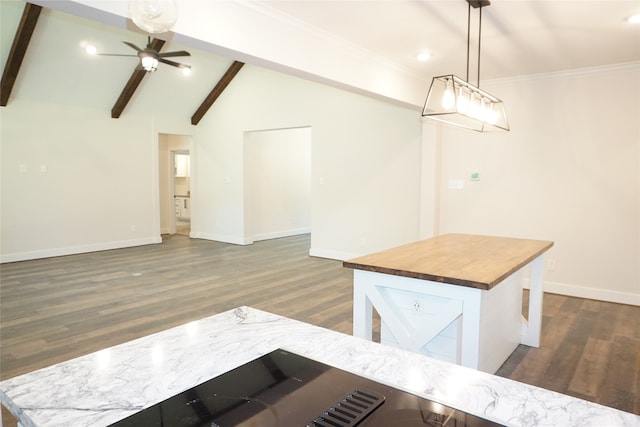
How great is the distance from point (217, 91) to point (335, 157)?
117 inches

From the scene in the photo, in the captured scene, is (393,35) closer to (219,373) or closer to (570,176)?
(570,176)

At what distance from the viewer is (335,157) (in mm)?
6512

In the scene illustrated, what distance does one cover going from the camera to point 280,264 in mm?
6184

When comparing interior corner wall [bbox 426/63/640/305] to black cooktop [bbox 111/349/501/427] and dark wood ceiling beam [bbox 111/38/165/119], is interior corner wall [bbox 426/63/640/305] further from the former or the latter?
dark wood ceiling beam [bbox 111/38/165/119]

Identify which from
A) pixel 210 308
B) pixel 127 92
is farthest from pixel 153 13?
pixel 127 92

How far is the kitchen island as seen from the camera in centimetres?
215

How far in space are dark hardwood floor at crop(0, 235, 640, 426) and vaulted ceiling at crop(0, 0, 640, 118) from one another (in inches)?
92.4

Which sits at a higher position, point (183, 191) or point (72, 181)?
point (72, 181)

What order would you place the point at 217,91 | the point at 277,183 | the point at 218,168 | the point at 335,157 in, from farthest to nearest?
1. the point at 277,183
2. the point at 218,168
3. the point at 217,91
4. the point at 335,157

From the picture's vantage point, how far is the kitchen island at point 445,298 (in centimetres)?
215

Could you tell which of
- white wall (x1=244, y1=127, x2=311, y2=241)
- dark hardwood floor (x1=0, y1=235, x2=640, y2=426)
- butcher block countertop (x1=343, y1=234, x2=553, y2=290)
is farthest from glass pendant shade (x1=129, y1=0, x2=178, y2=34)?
white wall (x1=244, y1=127, x2=311, y2=241)

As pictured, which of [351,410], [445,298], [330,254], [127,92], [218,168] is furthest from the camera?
[218,168]

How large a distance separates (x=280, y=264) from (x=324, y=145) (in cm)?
201

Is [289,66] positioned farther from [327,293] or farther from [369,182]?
[369,182]
